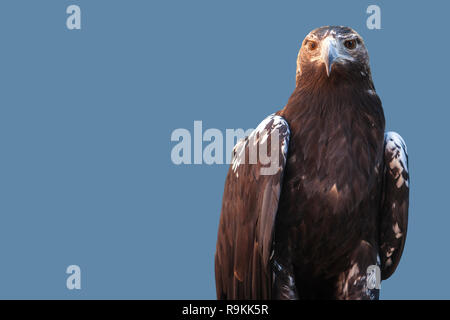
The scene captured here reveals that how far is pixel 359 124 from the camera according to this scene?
5.45 m

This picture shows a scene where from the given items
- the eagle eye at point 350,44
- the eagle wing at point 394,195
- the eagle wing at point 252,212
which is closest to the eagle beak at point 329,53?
the eagle eye at point 350,44

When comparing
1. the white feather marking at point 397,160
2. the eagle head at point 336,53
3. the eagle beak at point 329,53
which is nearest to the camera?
the eagle beak at point 329,53

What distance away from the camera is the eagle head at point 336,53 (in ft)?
17.5

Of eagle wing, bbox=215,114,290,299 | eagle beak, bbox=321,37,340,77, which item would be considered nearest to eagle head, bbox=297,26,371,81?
eagle beak, bbox=321,37,340,77

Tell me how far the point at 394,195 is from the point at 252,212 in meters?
1.19

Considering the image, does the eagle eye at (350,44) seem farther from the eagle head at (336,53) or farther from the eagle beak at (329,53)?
the eagle beak at (329,53)

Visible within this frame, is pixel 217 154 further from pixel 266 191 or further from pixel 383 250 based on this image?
pixel 383 250

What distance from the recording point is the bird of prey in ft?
17.5

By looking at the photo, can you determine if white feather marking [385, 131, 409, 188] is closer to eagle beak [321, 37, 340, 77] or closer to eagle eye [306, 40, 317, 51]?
eagle beak [321, 37, 340, 77]

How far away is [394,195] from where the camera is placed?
5664 mm

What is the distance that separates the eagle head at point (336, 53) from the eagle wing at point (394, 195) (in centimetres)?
62
